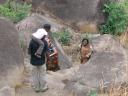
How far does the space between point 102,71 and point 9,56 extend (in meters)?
1.94

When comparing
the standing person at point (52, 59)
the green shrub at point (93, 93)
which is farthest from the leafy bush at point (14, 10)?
the green shrub at point (93, 93)

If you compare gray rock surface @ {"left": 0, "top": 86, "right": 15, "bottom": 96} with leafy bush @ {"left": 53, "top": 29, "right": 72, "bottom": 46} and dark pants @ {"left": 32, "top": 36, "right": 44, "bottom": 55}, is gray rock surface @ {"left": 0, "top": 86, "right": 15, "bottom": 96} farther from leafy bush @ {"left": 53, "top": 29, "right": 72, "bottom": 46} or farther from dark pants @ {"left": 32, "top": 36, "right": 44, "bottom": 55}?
leafy bush @ {"left": 53, "top": 29, "right": 72, "bottom": 46}

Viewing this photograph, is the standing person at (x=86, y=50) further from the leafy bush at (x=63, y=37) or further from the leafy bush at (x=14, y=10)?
the leafy bush at (x=14, y=10)

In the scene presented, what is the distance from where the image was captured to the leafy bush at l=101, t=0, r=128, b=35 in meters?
16.9

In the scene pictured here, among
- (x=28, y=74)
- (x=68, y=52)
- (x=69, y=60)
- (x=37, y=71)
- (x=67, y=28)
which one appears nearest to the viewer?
(x=37, y=71)

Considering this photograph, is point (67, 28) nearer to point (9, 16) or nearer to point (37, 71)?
point (9, 16)

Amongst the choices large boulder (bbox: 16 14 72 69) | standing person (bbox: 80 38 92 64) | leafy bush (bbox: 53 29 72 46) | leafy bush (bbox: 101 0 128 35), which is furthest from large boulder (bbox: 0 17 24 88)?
leafy bush (bbox: 101 0 128 35)

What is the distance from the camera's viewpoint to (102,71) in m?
11.1

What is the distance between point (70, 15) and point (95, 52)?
539cm

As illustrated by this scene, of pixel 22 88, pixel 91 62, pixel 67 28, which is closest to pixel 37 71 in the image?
pixel 22 88

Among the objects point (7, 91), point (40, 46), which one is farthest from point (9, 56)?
point (7, 91)

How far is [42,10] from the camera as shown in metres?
17.3

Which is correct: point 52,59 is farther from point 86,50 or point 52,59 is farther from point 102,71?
point 102,71

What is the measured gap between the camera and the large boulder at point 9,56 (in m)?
11.0
